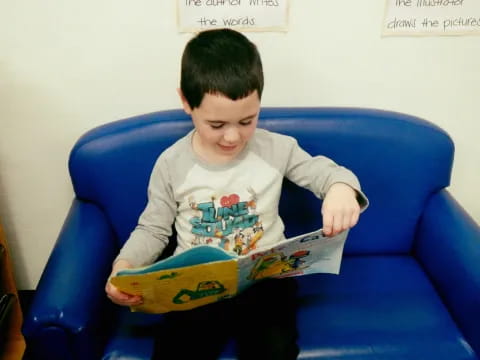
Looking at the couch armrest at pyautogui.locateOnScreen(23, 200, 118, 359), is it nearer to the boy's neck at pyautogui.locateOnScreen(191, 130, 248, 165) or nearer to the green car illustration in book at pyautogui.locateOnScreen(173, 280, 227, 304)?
the green car illustration in book at pyautogui.locateOnScreen(173, 280, 227, 304)

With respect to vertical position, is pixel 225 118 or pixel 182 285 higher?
pixel 225 118

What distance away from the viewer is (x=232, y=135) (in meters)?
0.90

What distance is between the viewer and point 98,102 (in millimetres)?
1302

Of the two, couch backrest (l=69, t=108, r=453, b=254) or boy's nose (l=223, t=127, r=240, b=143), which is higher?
boy's nose (l=223, t=127, r=240, b=143)

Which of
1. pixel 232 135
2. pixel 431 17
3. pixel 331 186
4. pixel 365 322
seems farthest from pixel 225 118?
pixel 431 17

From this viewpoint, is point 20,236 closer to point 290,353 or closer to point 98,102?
point 98,102

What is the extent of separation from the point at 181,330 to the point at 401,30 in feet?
3.15

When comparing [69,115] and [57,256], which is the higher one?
[69,115]

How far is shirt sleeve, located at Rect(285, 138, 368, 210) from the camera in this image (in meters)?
0.97

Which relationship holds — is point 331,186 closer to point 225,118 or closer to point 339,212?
point 339,212

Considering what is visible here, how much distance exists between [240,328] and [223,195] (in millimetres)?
292

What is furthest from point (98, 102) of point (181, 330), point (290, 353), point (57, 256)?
point (290, 353)

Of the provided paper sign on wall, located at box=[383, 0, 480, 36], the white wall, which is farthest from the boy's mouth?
paper sign on wall, located at box=[383, 0, 480, 36]

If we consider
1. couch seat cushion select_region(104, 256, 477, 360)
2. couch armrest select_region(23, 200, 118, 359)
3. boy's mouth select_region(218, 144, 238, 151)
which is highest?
boy's mouth select_region(218, 144, 238, 151)
